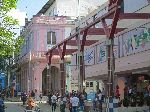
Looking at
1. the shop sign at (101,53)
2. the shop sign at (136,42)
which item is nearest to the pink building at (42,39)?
the shop sign at (101,53)

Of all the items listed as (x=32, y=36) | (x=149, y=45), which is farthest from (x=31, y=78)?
(x=149, y=45)

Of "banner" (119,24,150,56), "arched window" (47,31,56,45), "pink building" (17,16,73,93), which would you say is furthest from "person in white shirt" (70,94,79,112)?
"arched window" (47,31,56,45)

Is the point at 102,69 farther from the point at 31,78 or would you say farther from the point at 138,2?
the point at 31,78

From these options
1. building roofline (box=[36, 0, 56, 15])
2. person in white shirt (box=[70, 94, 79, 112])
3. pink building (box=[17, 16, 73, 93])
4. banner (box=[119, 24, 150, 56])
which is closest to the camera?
banner (box=[119, 24, 150, 56])

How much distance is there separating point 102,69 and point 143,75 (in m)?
3.65

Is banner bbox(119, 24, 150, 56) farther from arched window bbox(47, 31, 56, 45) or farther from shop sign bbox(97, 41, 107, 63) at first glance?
arched window bbox(47, 31, 56, 45)

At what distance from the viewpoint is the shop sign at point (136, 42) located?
28.1 meters

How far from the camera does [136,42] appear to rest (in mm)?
→ 29859

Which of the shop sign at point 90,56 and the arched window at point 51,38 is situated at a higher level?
the arched window at point 51,38

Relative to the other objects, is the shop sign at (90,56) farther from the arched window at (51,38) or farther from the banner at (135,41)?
the arched window at (51,38)

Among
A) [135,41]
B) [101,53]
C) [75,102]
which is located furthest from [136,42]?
[101,53]

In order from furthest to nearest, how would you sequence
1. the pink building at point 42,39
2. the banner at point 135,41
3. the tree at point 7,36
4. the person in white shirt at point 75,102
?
the pink building at point 42,39
the tree at point 7,36
the person in white shirt at point 75,102
the banner at point 135,41

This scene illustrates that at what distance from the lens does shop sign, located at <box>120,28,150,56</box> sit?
2810 centimetres

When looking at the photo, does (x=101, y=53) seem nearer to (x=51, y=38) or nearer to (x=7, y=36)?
(x=7, y=36)
